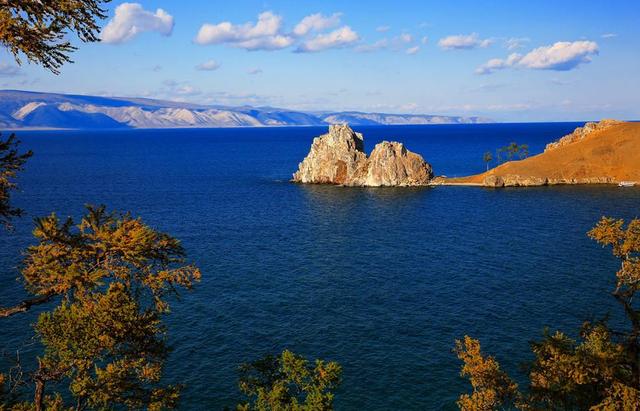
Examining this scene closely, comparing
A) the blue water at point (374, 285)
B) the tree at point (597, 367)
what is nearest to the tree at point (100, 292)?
the tree at point (597, 367)

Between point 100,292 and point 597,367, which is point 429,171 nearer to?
point 597,367

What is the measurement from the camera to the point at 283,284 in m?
82.7

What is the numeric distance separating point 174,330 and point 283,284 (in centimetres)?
2189

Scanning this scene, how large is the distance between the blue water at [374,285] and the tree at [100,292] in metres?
22.6

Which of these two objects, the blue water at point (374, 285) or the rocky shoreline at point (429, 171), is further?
the rocky shoreline at point (429, 171)

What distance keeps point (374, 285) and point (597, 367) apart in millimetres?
57499

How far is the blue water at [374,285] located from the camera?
5659 cm

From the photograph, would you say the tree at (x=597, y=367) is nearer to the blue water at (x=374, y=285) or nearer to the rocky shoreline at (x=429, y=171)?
the blue water at (x=374, y=285)

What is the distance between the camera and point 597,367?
25.6m

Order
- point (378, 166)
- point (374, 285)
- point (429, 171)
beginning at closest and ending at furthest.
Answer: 1. point (374, 285)
2. point (378, 166)
3. point (429, 171)

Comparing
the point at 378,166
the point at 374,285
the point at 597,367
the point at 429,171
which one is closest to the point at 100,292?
the point at 597,367

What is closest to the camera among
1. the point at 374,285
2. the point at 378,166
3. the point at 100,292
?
the point at 100,292

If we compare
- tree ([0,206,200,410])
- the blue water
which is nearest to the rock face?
the blue water

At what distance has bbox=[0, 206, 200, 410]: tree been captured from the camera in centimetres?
1992
